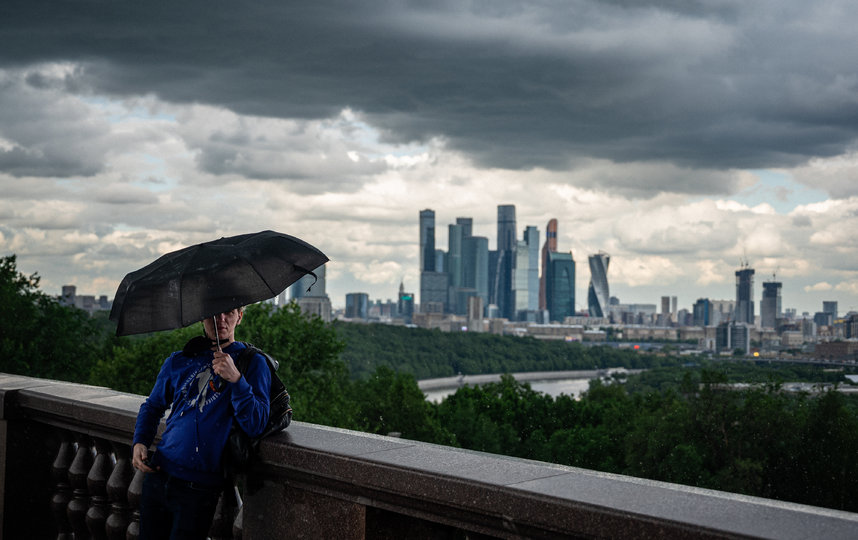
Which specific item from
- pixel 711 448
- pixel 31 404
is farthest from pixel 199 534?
pixel 711 448

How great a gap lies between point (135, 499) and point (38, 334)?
4078cm

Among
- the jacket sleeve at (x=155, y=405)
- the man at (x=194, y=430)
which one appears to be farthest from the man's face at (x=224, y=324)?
the jacket sleeve at (x=155, y=405)

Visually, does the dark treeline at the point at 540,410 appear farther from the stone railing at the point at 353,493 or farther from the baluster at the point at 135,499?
the baluster at the point at 135,499

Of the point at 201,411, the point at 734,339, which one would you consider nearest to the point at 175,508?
the point at 201,411

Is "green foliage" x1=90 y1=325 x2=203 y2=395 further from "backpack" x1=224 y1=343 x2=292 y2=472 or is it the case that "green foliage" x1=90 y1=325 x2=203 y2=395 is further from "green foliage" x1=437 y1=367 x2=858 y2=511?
"backpack" x1=224 y1=343 x2=292 y2=472

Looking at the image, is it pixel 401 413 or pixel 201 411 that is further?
pixel 401 413

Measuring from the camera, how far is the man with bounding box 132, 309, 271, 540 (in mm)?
3172

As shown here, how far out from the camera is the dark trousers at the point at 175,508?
3244 mm

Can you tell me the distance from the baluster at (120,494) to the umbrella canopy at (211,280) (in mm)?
953

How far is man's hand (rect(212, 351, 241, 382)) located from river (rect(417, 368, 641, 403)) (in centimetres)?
12851

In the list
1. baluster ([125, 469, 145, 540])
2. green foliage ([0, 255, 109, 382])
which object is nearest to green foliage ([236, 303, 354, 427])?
green foliage ([0, 255, 109, 382])

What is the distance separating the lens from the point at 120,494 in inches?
154

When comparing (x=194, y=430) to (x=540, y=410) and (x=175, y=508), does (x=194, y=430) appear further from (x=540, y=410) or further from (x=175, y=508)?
(x=540, y=410)

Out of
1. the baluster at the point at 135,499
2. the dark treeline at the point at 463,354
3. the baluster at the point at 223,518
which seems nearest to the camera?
the baluster at the point at 223,518
